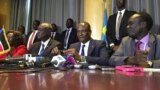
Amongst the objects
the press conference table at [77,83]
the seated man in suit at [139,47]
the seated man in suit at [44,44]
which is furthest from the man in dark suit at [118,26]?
the press conference table at [77,83]

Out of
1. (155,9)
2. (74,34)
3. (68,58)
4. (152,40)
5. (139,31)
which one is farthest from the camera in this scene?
(74,34)

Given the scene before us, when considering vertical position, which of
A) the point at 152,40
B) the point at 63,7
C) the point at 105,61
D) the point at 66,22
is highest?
the point at 63,7

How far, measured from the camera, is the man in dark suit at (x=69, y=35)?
19.7 ft

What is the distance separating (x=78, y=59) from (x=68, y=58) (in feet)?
1.03

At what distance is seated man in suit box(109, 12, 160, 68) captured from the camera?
85.2 inches

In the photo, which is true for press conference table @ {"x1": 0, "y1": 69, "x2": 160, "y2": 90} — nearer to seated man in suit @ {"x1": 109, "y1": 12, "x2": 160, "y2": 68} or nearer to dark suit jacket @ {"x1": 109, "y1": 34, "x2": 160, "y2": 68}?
seated man in suit @ {"x1": 109, "y1": 12, "x2": 160, "y2": 68}

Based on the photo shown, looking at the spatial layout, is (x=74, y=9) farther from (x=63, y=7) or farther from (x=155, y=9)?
(x=155, y=9)

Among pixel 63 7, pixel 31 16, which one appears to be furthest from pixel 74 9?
pixel 31 16

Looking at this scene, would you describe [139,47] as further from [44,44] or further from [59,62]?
[44,44]

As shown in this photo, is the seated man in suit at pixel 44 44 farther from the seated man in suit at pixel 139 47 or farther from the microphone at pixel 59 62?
the microphone at pixel 59 62

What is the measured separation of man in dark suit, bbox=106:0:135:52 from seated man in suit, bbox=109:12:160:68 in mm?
1336

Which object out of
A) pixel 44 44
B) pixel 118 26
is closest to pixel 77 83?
pixel 44 44

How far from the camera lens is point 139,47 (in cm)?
248

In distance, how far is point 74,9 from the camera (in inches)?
262
